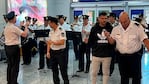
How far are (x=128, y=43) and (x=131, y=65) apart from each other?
0.40 meters

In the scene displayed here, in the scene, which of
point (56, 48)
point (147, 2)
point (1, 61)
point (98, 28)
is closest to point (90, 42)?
point (98, 28)

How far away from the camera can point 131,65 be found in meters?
4.86

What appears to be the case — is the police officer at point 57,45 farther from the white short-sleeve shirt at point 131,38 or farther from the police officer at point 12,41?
the white short-sleeve shirt at point 131,38

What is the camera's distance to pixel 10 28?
18.6ft

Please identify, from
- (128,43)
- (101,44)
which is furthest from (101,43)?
(128,43)

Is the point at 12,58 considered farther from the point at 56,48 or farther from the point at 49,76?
the point at 49,76

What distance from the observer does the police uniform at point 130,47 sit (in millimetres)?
4754

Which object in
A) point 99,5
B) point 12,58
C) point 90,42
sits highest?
point 99,5

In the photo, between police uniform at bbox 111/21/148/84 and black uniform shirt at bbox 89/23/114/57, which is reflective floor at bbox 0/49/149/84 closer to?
black uniform shirt at bbox 89/23/114/57

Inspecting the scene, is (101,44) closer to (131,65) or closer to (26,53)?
(131,65)

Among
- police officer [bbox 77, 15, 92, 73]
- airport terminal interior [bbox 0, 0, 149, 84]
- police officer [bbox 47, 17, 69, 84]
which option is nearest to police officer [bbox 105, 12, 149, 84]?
police officer [bbox 47, 17, 69, 84]

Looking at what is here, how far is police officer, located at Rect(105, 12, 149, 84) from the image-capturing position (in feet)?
15.6

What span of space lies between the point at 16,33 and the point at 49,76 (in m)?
2.27

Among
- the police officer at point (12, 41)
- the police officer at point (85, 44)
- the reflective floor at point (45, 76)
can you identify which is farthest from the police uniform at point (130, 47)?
the police officer at point (85, 44)
